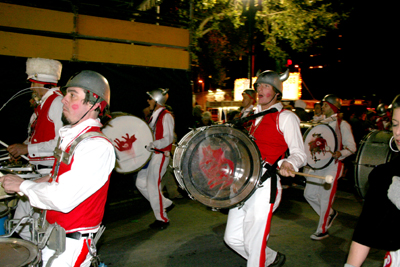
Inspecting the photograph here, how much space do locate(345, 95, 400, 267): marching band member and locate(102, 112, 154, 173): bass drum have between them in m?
4.37

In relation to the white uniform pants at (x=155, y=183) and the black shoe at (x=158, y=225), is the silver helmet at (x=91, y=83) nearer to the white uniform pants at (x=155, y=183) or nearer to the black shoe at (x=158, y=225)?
the white uniform pants at (x=155, y=183)

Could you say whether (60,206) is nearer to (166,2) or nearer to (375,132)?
(375,132)

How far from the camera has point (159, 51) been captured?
7.89 metres

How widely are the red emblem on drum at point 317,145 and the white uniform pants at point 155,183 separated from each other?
2.64 m

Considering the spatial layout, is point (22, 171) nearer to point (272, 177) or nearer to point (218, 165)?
point (218, 165)

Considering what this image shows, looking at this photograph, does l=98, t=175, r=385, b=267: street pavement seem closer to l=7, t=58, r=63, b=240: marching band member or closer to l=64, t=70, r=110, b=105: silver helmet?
A: l=7, t=58, r=63, b=240: marching band member

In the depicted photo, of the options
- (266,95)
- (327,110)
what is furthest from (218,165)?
(327,110)

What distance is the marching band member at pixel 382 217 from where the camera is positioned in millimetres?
1854

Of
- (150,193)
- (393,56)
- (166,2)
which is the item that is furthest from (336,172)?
(393,56)

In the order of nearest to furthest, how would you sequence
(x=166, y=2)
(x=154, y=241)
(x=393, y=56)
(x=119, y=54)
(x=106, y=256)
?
(x=106, y=256), (x=154, y=241), (x=119, y=54), (x=166, y=2), (x=393, y=56)

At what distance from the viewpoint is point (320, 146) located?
5.72 meters

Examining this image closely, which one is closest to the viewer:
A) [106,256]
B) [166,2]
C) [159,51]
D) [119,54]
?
[106,256]

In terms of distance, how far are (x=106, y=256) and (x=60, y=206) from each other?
2977mm

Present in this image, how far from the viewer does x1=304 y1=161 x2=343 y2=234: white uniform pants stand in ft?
17.7
